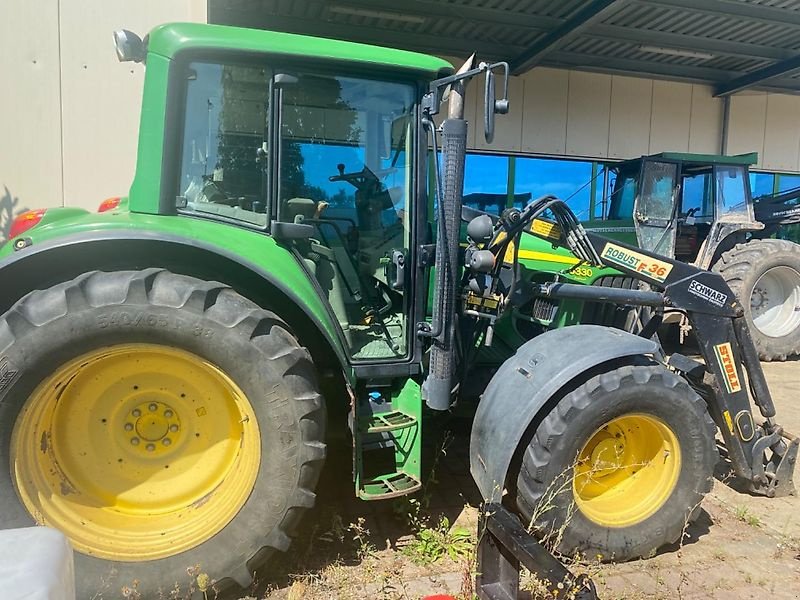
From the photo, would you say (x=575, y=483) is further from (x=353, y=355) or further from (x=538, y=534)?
(x=353, y=355)

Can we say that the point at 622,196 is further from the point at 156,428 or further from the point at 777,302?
the point at 156,428

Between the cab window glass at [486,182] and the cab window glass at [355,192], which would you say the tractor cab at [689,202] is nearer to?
the cab window glass at [486,182]

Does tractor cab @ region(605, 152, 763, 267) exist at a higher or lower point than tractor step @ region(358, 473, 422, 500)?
higher

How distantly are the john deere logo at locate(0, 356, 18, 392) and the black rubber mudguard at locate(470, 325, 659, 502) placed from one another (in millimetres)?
1969

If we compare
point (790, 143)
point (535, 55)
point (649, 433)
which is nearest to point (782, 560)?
point (649, 433)

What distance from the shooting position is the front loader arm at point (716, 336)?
3.16m

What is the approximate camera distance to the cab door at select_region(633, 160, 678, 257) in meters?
7.60

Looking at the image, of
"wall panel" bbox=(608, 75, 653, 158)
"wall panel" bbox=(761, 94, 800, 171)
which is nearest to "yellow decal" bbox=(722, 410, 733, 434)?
"wall panel" bbox=(608, 75, 653, 158)

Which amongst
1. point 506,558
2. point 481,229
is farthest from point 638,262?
point 506,558

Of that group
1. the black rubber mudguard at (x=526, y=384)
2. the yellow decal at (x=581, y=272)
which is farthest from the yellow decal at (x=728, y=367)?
the yellow decal at (x=581, y=272)

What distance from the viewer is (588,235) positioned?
3.12 metres

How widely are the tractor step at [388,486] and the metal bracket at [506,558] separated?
364 mm

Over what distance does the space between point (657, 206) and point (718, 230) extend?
34.2 inches

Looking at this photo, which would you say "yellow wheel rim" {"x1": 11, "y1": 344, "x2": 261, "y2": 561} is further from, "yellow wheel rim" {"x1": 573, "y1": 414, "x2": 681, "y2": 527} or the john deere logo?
"yellow wheel rim" {"x1": 573, "y1": 414, "x2": 681, "y2": 527}
